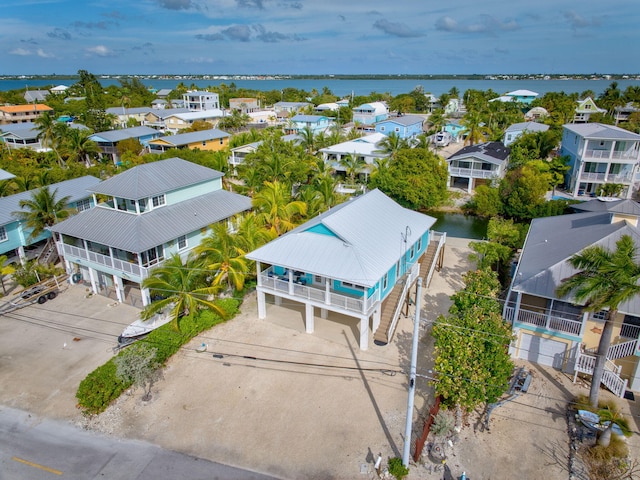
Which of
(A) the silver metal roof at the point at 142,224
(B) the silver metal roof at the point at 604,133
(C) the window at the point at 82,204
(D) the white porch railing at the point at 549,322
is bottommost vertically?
(D) the white porch railing at the point at 549,322

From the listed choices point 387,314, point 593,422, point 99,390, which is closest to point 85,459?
point 99,390

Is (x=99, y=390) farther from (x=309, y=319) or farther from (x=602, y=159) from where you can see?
(x=602, y=159)

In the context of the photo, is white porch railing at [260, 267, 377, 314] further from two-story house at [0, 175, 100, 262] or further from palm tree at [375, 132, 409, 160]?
palm tree at [375, 132, 409, 160]

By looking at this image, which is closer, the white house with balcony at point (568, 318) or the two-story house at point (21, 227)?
the white house with balcony at point (568, 318)

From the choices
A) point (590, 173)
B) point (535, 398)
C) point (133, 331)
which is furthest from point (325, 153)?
point (535, 398)

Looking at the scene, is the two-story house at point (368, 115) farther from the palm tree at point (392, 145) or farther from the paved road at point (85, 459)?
the paved road at point (85, 459)

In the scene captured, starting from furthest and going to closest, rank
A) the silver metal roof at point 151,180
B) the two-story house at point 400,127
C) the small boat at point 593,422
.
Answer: the two-story house at point 400,127, the silver metal roof at point 151,180, the small boat at point 593,422

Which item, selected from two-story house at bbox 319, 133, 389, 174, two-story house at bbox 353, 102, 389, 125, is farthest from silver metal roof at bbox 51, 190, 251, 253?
two-story house at bbox 353, 102, 389, 125

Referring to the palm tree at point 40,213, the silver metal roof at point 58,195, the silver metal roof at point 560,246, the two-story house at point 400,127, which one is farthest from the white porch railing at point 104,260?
the two-story house at point 400,127
